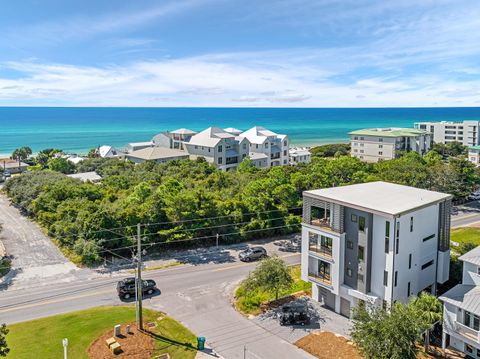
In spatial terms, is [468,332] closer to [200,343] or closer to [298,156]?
[200,343]

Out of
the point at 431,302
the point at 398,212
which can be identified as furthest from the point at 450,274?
the point at 398,212

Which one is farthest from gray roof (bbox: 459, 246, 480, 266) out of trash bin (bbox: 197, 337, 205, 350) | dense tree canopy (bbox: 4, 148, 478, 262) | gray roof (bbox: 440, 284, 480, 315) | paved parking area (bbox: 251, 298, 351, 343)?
dense tree canopy (bbox: 4, 148, 478, 262)

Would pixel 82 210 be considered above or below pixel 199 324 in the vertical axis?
above

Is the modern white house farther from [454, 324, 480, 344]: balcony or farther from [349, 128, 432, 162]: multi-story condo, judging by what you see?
[454, 324, 480, 344]: balcony

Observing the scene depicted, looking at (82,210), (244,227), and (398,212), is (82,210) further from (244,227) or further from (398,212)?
(398,212)

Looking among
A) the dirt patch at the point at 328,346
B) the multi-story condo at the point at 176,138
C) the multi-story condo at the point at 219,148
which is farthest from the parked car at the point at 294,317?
the multi-story condo at the point at 176,138

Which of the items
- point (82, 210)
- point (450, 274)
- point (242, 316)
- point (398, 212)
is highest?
point (398, 212)
